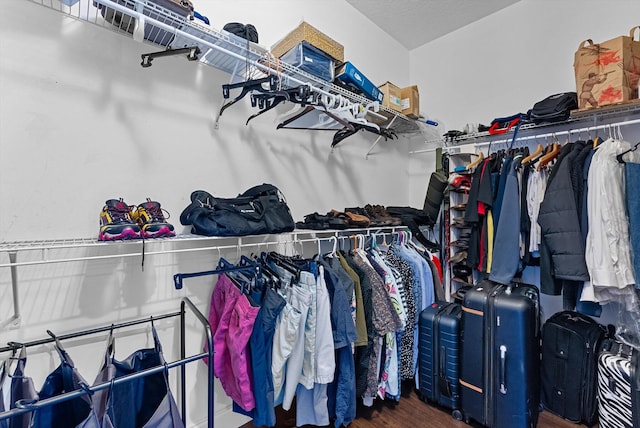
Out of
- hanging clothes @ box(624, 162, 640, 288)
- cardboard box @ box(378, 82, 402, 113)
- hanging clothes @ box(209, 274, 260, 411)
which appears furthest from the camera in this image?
cardboard box @ box(378, 82, 402, 113)

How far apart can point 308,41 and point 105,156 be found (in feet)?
4.01

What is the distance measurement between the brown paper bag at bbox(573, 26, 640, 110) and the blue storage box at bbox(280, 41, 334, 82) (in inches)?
61.4

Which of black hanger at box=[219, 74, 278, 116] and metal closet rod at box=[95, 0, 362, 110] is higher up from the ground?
metal closet rod at box=[95, 0, 362, 110]

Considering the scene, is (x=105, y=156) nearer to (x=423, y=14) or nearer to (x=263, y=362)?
(x=263, y=362)

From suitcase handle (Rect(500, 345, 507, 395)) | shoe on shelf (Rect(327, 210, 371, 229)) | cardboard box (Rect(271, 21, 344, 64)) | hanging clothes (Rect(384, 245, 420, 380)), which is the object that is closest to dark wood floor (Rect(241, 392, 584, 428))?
hanging clothes (Rect(384, 245, 420, 380))

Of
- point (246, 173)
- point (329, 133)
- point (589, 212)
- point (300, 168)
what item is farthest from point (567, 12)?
point (246, 173)

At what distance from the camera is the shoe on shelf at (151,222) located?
1190 mm

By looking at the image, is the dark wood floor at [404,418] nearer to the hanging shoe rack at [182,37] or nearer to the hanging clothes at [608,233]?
the hanging clothes at [608,233]

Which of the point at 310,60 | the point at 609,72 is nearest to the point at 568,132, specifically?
the point at 609,72

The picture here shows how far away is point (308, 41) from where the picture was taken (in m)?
1.75

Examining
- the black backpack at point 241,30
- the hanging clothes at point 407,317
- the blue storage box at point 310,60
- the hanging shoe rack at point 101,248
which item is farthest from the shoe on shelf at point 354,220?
the black backpack at point 241,30

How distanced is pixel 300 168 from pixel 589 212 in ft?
5.68

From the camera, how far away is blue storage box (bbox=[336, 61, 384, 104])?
197 cm

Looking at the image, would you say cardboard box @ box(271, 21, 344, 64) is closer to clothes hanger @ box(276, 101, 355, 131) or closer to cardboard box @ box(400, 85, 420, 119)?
clothes hanger @ box(276, 101, 355, 131)
